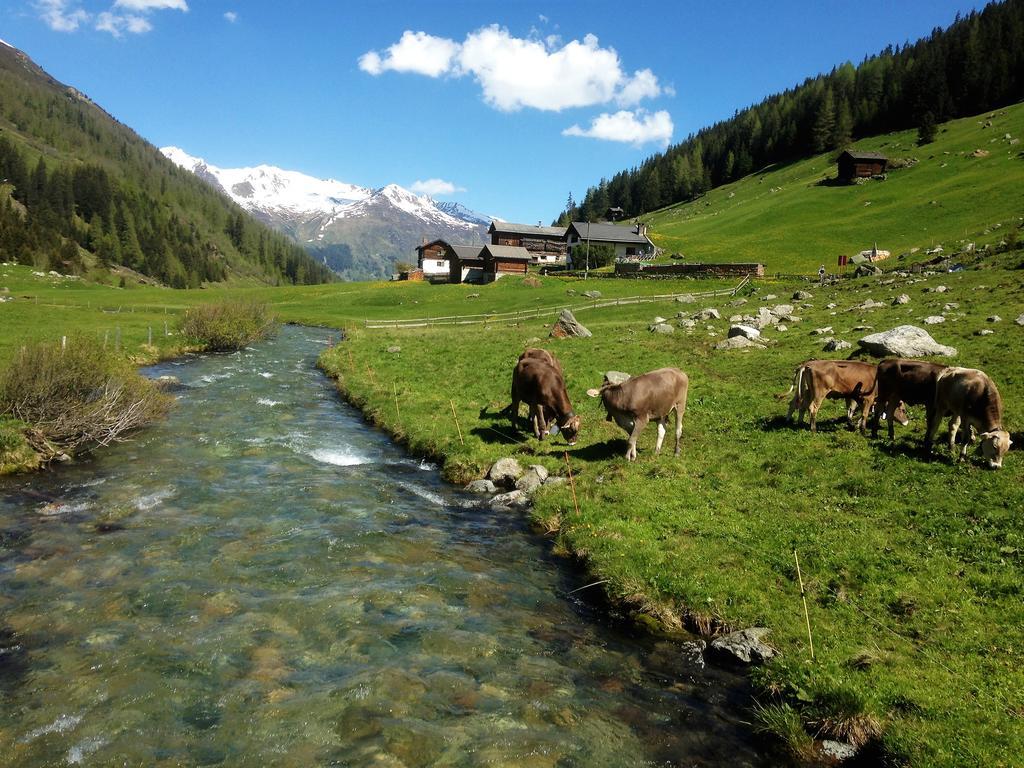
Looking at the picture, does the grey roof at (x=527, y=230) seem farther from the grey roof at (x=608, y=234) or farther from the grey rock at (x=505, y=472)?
the grey rock at (x=505, y=472)

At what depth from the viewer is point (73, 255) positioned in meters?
138

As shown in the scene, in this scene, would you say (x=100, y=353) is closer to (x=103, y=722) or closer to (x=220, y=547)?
(x=220, y=547)

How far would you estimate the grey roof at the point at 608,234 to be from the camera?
11344 cm

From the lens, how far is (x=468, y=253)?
117562 millimetres

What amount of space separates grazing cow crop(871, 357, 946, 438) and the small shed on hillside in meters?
122

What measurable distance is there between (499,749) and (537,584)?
4626 millimetres

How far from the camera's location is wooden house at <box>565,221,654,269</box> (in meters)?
112

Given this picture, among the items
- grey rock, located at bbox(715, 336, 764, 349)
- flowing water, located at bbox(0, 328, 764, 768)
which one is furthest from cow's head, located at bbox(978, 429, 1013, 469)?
grey rock, located at bbox(715, 336, 764, 349)

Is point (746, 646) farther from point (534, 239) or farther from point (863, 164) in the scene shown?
point (863, 164)

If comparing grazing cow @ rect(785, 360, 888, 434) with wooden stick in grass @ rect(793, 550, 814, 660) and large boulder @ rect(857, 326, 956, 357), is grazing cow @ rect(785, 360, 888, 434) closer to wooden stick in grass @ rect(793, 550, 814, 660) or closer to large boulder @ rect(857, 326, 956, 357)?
large boulder @ rect(857, 326, 956, 357)

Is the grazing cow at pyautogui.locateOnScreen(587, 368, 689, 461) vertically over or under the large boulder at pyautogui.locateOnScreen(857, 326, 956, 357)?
under

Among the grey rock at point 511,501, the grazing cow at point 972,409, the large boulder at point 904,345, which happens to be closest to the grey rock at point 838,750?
the grey rock at point 511,501

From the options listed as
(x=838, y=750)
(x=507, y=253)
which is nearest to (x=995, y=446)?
(x=838, y=750)

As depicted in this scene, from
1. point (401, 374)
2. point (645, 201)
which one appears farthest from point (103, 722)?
point (645, 201)
